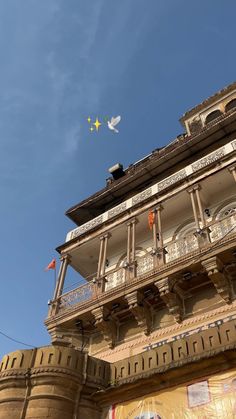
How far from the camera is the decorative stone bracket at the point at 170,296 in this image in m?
13.3

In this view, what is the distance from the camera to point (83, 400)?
8.30 metres

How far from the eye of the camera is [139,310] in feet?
45.5

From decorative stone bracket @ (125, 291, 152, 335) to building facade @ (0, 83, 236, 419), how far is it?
4cm

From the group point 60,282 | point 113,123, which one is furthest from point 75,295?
point 113,123

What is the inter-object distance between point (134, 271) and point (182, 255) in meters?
1.86

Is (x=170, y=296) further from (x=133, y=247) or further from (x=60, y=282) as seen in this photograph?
(x=60, y=282)

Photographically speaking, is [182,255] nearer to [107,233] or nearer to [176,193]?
[176,193]

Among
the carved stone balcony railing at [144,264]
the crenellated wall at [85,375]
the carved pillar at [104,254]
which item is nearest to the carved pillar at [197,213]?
the carved stone balcony railing at [144,264]

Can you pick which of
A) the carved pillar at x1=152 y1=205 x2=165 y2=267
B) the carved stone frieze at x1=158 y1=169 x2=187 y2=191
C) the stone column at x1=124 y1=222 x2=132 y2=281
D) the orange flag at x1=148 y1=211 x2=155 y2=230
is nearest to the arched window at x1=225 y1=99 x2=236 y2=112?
the carved stone frieze at x1=158 y1=169 x2=187 y2=191

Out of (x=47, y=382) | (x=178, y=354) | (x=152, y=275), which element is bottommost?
A: (x=47, y=382)

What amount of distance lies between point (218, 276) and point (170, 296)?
1618 millimetres

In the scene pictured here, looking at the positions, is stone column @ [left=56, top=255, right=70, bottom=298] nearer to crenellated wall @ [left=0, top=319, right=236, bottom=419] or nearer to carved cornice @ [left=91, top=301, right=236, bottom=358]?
carved cornice @ [left=91, top=301, right=236, bottom=358]

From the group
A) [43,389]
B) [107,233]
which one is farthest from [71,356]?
[107,233]

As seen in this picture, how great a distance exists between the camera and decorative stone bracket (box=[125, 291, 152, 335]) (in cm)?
1380
